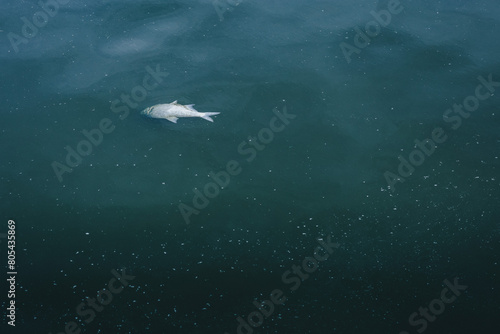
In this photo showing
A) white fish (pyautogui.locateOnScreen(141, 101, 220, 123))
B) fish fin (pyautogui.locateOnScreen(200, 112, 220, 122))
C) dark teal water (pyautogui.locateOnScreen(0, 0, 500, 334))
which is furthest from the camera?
fish fin (pyautogui.locateOnScreen(200, 112, 220, 122))

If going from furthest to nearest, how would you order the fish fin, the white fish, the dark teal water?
the fish fin → the white fish → the dark teal water

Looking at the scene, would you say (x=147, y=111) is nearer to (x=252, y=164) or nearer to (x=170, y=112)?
(x=170, y=112)

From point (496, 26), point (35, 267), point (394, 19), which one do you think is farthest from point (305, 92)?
point (35, 267)

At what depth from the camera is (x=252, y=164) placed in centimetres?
671

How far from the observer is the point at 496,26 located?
340 inches

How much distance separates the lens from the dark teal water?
17.6ft

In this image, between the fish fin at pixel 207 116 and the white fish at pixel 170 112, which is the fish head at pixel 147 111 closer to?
the white fish at pixel 170 112

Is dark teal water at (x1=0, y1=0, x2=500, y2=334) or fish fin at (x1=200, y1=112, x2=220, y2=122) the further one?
fish fin at (x1=200, y1=112, x2=220, y2=122)

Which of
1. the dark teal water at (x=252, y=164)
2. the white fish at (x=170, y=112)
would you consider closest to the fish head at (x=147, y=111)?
the white fish at (x=170, y=112)

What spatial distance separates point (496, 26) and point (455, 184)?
4463 mm

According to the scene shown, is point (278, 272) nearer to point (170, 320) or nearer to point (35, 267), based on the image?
point (170, 320)

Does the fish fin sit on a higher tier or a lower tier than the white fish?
lower

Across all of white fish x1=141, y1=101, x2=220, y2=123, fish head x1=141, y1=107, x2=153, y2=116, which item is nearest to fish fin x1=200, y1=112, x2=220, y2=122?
white fish x1=141, y1=101, x2=220, y2=123

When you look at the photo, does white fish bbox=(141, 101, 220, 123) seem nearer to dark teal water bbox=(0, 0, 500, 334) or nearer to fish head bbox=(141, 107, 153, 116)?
fish head bbox=(141, 107, 153, 116)
